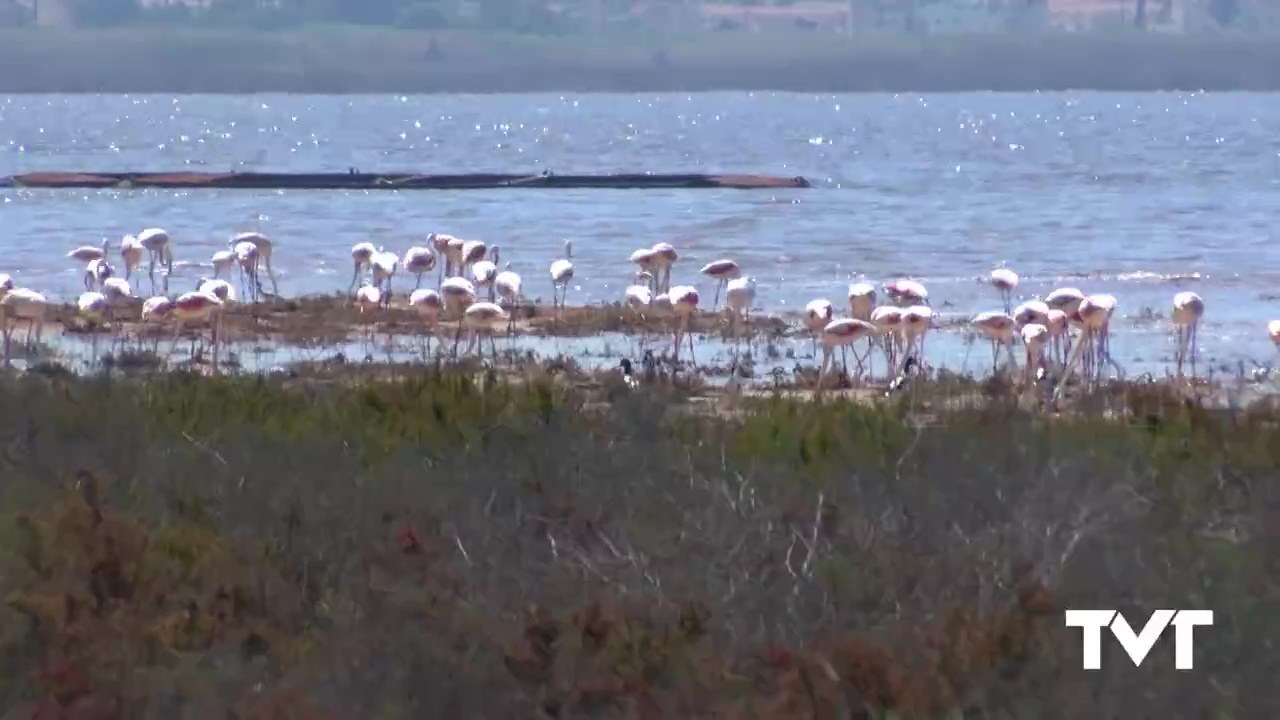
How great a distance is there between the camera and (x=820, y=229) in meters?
38.8

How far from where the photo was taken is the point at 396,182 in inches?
1984

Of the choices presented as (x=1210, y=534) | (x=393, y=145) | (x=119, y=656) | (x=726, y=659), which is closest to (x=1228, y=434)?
(x=1210, y=534)

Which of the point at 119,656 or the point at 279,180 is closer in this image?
the point at 119,656

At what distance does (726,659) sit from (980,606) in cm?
99

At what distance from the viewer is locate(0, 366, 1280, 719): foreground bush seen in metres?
6.66

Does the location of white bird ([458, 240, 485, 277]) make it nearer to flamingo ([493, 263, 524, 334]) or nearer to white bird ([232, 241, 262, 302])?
flamingo ([493, 263, 524, 334])

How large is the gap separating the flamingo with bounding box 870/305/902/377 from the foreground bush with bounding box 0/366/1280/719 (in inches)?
178

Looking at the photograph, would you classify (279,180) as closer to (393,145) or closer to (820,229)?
(820,229)

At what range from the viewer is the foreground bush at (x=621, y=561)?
6656 mm

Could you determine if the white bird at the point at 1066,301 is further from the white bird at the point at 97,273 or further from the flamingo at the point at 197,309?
the white bird at the point at 97,273

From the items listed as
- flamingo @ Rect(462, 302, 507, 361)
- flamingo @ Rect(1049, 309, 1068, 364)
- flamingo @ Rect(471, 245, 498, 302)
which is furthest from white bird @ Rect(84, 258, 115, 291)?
flamingo @ Rect(1049, 309, 1068, 364)

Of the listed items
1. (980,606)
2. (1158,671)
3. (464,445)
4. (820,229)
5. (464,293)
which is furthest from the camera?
(820,229)

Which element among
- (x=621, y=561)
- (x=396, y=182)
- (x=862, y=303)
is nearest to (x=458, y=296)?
(x=862, y=303)

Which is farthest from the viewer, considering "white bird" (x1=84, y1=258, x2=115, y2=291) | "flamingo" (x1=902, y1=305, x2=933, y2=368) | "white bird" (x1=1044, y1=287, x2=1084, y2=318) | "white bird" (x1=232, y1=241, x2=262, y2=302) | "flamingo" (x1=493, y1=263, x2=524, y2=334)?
"white bird" (x1=232, y1=241, x2=262, y2=302)
